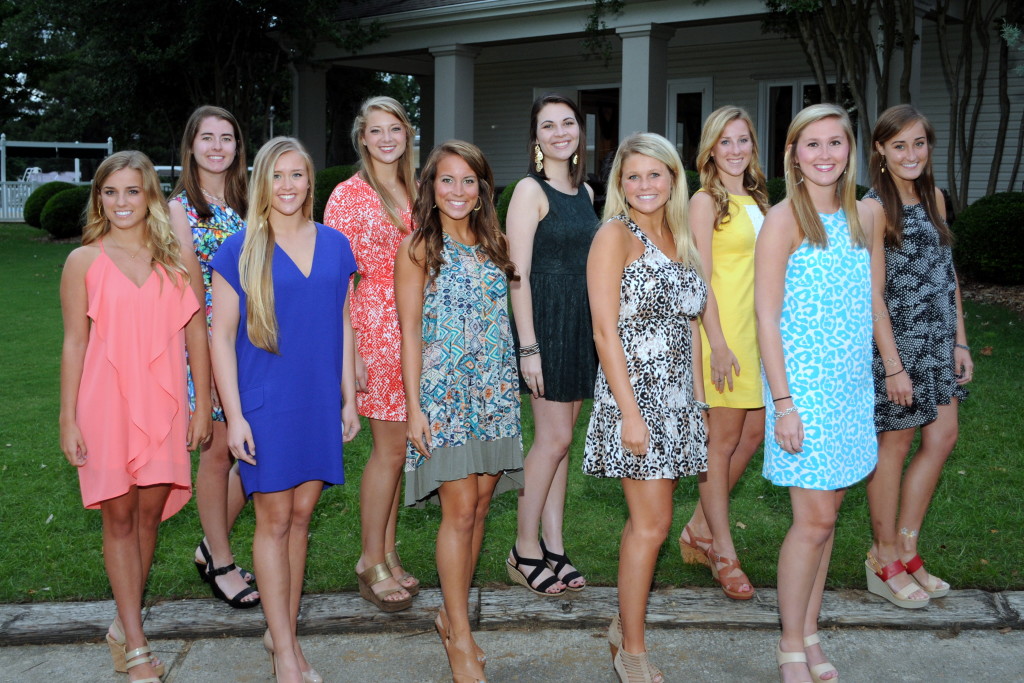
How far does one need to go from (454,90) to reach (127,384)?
14.7 meters

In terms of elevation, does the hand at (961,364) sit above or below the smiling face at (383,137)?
below

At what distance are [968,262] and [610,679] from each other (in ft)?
35.1

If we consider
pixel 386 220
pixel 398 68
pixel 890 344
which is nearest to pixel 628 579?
pixel 890 344

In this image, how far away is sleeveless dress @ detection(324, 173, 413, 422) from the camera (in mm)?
4246

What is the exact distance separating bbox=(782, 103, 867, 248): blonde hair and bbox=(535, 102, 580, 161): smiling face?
1.03 m

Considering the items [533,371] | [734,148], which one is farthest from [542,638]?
[734,148]

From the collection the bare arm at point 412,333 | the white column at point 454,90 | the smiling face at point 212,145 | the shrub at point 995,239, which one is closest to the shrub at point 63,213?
the white column at point 454,90

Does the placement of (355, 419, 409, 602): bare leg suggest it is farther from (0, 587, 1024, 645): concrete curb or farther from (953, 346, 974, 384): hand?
(953, 346, 974, 384): hand

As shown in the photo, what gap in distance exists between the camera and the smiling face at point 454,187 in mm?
3674

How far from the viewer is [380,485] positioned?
171 inches

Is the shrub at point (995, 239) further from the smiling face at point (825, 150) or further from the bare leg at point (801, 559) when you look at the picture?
the bare leg at point (801, 559)

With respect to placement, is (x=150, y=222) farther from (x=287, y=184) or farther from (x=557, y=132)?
(x=557, y=132)

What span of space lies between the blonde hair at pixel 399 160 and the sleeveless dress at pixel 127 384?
1.00 m

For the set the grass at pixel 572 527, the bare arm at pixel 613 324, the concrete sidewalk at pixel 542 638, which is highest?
the bare arm at pixel 613 324
